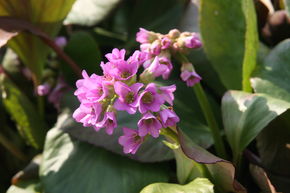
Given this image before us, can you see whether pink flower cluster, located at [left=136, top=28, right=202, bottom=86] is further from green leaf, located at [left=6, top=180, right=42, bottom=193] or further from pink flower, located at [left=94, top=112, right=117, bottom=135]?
green leaf, located at [left=6, top=180, right=42, bottom=193]

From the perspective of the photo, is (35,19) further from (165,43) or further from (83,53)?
(165,43)

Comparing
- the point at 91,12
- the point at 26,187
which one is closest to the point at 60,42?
the point at 91,12

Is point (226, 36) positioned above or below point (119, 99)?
below

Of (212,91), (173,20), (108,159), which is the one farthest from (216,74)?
(108,159)

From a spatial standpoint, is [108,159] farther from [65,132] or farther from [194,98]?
[194,98]

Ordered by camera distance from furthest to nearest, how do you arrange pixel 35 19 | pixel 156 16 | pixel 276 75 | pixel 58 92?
pixel 156 16 → pixel 58 92 → pixel 35 19 → pixel 276 75

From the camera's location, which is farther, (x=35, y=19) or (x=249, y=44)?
(x=35, y=19)
